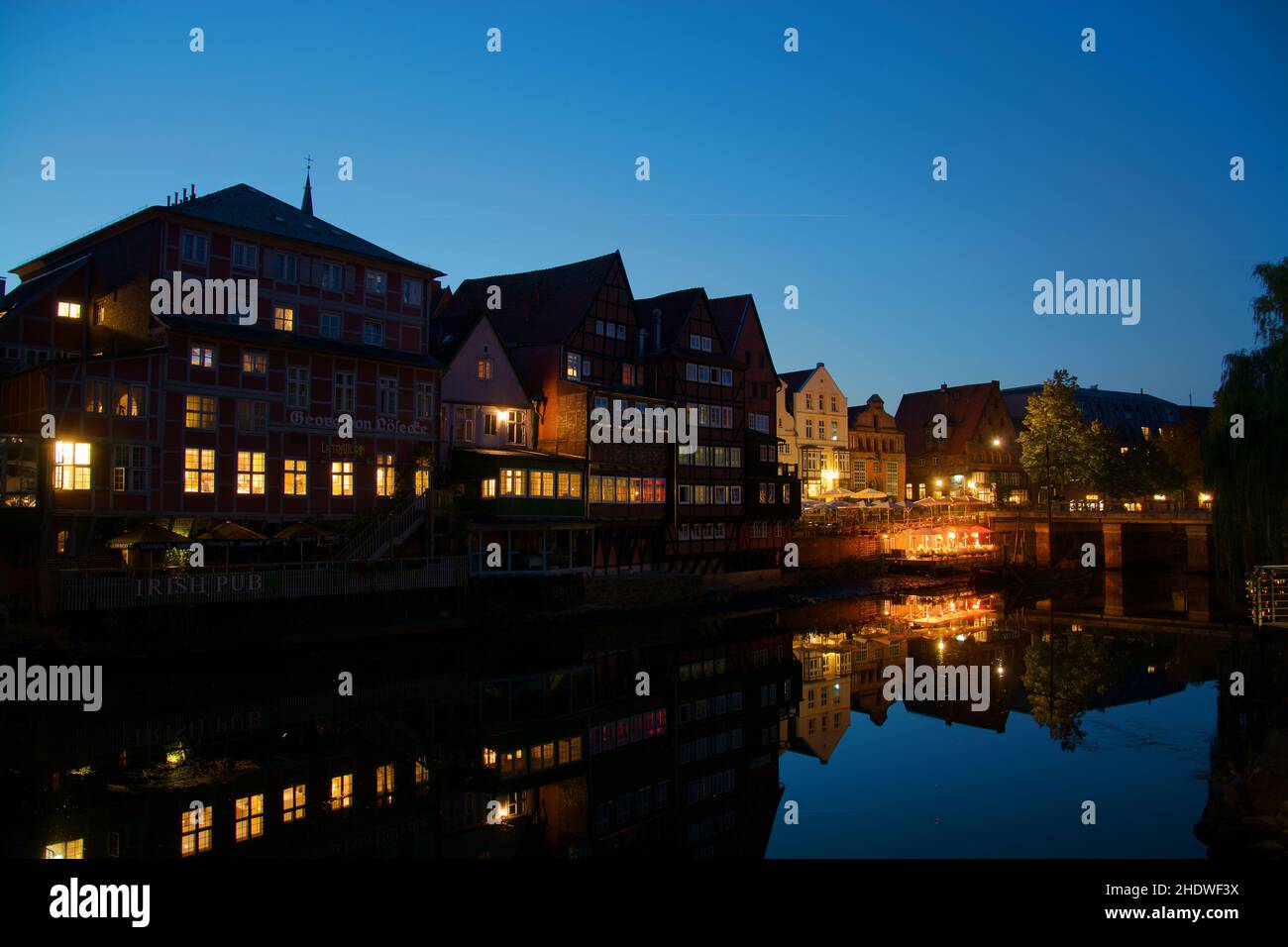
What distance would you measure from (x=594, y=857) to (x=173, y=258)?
28289 millimetres

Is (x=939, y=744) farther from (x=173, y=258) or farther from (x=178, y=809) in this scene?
(x=173, y=258)

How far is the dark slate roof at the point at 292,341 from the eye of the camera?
33062 millimetres

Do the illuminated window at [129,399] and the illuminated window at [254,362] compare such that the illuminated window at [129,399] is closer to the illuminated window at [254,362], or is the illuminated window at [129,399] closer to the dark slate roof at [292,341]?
the dark slate roof at [292,341]

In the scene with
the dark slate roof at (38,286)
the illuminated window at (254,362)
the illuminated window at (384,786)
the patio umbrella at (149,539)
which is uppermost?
the dark slate roof at (38,286)

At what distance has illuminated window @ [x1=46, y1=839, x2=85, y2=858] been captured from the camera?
14195 mm

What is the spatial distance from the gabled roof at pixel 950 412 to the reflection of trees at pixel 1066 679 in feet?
165

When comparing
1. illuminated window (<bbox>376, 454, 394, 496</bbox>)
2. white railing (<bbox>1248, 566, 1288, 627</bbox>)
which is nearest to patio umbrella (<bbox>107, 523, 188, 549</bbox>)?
illuminated window (<bbox>376, 454, 394, 496</bbox>)

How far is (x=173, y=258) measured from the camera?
33.6 meters

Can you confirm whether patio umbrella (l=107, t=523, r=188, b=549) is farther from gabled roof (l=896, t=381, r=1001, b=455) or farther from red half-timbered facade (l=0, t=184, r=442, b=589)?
gabled roof (l=896, t=381, r=1001, b=455)

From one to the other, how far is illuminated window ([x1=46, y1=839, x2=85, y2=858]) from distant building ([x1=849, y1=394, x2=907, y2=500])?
6548 cm

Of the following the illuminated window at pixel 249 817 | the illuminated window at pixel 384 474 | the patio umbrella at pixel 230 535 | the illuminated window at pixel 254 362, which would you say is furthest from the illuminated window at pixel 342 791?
the illuminated window at pixel 254 362

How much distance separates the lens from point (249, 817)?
1634 cm

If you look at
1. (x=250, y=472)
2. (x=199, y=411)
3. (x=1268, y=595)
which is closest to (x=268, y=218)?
(x=199, y=411)

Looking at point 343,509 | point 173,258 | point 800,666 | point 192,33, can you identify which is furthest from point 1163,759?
point 173,258
